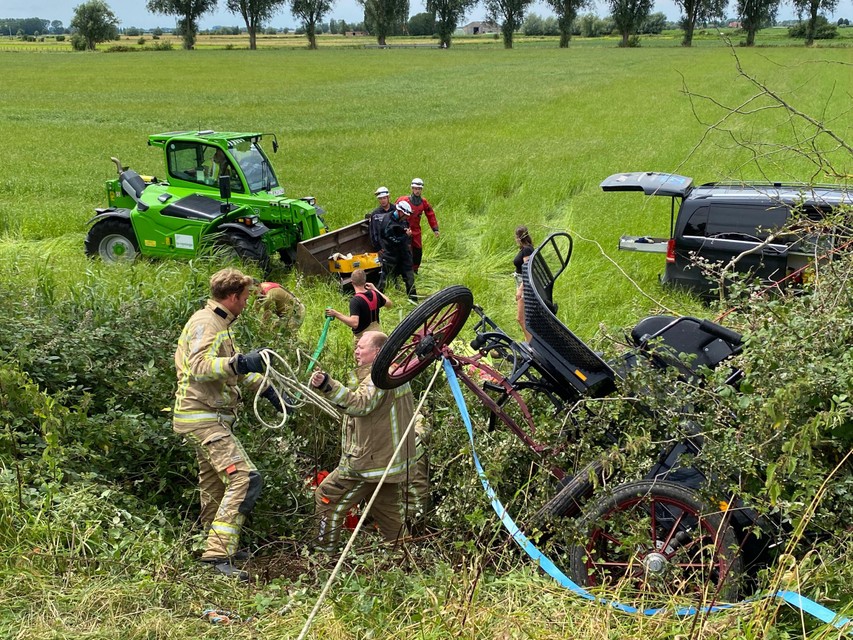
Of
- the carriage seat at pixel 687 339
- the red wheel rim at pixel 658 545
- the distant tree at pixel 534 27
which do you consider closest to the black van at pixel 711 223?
the carriage seat at pixel 687 339

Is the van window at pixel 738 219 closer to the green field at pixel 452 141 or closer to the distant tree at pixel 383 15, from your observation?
the green field at pixel 452 141

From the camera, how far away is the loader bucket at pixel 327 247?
9758 mm

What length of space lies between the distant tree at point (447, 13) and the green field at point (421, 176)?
49370mm

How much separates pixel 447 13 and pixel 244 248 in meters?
102

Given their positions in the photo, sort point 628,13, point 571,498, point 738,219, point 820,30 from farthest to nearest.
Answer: point 628,13 < point 820,30 < point 738,219 < point 571,498

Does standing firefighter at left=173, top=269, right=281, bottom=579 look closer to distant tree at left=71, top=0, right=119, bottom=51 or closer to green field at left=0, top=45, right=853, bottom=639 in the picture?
green field at left=0, top=45, right=853, bottom=639

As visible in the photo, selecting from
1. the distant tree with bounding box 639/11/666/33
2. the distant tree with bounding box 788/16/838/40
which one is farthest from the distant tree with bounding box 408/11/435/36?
the distant tree with bounding box 788/16/838/40

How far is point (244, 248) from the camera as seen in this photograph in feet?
31.7

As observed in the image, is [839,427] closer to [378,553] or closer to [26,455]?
[378,553]

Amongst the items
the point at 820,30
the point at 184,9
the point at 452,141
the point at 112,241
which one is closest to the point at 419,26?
the point at 184,9

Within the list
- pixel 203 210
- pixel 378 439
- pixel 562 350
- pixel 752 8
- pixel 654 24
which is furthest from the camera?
pixel 654 24

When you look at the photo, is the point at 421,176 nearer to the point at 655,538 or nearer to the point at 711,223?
the point at 711,223

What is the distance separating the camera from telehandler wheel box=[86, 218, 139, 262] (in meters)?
10.6

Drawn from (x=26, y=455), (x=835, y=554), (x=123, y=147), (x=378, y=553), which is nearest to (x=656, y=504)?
(x=835, y=554)
